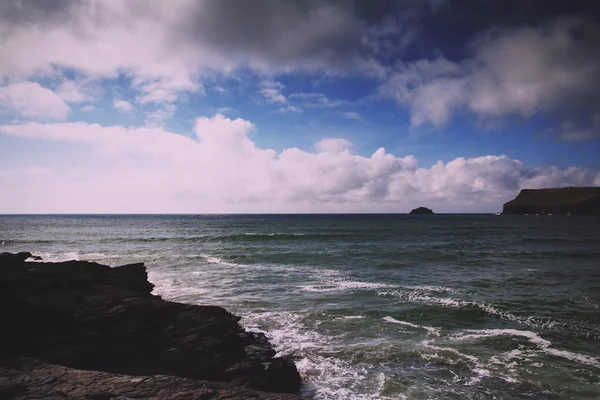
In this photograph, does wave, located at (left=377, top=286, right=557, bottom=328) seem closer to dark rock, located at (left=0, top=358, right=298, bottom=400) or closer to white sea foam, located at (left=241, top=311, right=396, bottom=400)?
white sea foam, located at (left=241, top=311, right=396, bottom=400)

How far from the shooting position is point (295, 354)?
36.8 feet

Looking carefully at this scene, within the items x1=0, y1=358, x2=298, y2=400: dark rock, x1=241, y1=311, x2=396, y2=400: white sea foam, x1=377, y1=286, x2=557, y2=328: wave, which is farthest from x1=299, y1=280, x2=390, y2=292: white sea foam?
x1=0, y1=358, x2=298, y2=400: dark rock

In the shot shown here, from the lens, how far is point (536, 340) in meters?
12.4

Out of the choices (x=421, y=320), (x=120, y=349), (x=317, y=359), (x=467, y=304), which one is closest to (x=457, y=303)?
(x=467, y=304)

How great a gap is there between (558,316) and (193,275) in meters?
24.9

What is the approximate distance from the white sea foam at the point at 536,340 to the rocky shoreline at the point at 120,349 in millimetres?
8399

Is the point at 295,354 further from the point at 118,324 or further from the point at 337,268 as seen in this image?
the point at 337,268

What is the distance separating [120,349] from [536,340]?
1519cm

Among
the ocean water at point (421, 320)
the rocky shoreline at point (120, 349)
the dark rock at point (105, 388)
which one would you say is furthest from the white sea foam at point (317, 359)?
the dark rock at point (105, 388)

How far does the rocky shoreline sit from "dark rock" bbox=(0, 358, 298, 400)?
16 mm

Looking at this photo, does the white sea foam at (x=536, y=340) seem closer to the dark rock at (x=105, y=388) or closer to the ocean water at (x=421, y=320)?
the ocean water at (x=421, y=320)

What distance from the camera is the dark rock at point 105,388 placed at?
500 cm

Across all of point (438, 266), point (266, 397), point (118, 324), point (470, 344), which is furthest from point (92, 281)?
point (438, 266)

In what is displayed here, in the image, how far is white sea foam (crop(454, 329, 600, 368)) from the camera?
10.8 metres
